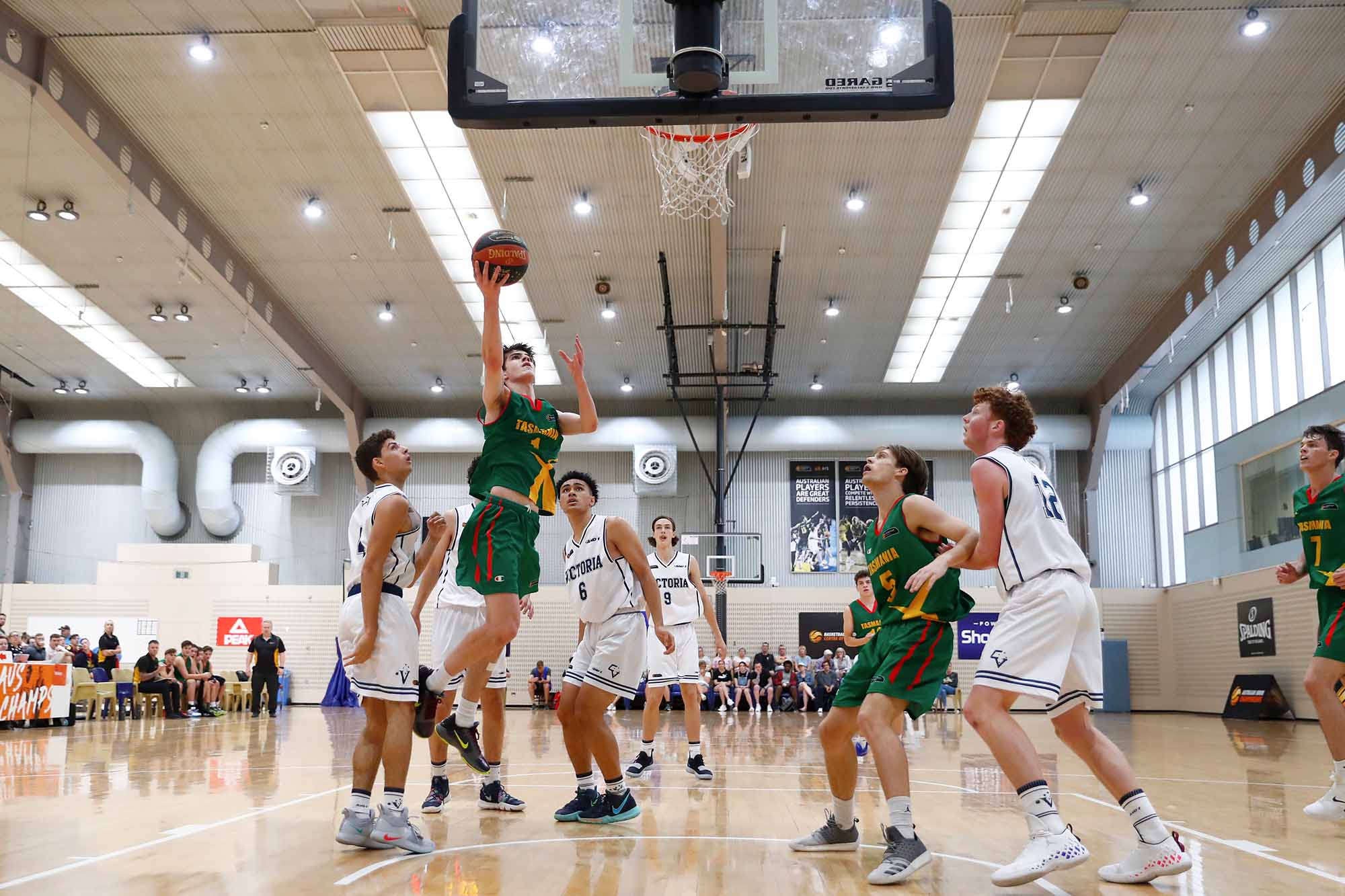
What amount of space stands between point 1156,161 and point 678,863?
14472 mm

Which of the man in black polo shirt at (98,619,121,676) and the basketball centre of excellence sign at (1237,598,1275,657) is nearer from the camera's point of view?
the man in black polo shirt at (98,619,121,676)

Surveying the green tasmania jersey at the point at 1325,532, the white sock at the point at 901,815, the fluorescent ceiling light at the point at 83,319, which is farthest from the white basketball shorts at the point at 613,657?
the fluorescent ceiling light at the point at 83,319

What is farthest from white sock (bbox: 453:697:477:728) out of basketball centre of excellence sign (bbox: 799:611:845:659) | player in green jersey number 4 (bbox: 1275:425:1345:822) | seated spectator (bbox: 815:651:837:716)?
basketball centre of excellence sign (bbox: 799:611:845:659)

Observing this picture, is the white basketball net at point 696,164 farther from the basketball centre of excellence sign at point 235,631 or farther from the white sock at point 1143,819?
the basketball centre of excellence sign at point 235,631

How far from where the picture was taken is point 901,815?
13.6ft

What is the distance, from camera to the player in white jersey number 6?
5.34 metres

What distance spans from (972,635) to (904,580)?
1939 cm

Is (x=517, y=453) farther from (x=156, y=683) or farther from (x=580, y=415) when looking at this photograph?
(x=156, y=683)

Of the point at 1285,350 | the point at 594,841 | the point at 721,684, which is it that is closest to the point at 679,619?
the point at 594,841

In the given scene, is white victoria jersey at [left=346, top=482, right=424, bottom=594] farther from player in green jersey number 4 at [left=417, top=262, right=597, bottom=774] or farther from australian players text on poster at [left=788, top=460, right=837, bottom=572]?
australian players text on poster at [left=788, top=460, right=837, bottom=572]

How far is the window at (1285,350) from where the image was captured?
1864cm

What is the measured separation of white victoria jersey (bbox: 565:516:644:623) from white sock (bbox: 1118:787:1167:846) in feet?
8.66

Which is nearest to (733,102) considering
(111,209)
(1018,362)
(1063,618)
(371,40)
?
(1063,618)

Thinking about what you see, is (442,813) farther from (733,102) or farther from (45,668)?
(45,668)
